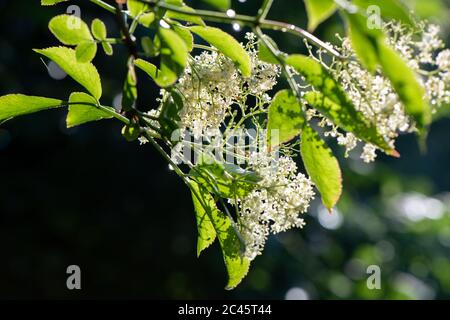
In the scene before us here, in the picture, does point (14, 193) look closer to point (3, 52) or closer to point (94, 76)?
point (3, 52)

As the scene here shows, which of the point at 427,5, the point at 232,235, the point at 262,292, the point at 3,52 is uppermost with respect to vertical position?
the point at 3,52

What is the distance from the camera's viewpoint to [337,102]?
684 mm

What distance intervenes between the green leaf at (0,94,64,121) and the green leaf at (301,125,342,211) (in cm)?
32

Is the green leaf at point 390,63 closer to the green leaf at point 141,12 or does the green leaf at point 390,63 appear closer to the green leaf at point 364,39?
the green leaf at point 364,39

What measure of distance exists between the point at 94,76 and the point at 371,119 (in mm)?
363

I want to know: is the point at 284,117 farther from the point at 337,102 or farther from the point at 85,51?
the point at 85,51

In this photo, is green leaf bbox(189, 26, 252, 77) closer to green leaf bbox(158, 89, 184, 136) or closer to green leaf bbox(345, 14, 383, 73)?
green leaf bbox(158, 89, 184, 136)

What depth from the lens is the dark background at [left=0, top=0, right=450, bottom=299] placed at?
16.3 ft

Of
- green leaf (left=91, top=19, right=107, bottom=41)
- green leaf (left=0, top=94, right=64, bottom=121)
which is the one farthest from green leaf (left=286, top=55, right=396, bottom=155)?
green leaf (left=0, top=94, right=64, bottom=121)

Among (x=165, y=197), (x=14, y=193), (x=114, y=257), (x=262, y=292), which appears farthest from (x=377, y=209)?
(x=14, y=193)

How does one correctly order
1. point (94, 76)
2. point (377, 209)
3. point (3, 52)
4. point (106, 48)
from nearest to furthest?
point (106, 48) → point (94, 76) → point (3, 52) → point (377, 209)

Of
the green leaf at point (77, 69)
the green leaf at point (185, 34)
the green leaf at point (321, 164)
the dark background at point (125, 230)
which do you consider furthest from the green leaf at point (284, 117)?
the dark background at point (125, 230)

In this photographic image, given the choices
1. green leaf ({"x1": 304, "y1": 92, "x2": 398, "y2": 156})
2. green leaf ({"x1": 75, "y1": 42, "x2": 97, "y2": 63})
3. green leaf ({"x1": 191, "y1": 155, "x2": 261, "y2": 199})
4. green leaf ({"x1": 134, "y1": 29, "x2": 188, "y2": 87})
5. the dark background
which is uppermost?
the dark background

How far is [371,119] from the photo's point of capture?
71 centimetres
